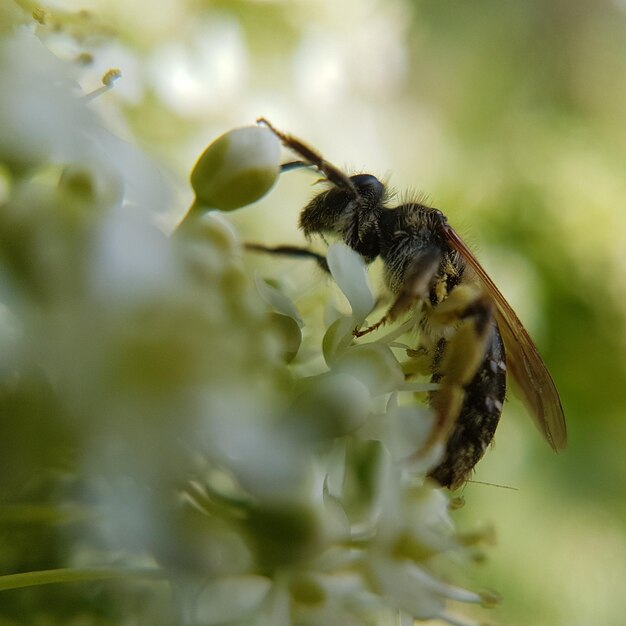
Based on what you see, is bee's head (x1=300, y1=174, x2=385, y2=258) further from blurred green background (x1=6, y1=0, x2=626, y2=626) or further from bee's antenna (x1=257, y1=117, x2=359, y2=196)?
blurred green background (x1=6, y1=0, x2=626, y2=626)

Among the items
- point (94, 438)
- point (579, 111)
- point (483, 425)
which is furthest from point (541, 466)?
point (94, 438)

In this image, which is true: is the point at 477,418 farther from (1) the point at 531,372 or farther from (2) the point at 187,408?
(2) the point at 187,408

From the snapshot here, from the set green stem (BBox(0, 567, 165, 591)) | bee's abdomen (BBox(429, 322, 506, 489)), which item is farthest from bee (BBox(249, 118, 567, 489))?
green stem (BBox(0, 567, 165, 591))

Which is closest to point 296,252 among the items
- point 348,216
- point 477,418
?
point 348,216

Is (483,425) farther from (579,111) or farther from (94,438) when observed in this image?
(579,111)

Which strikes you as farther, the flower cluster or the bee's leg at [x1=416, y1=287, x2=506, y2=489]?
the bee's leg at [x1=416, y1=287, x2=506, y2=489]

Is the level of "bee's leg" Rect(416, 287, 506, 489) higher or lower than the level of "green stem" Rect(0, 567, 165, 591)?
higher

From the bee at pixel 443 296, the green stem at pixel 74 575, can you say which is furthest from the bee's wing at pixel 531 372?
the green stem at pixel 74 575
